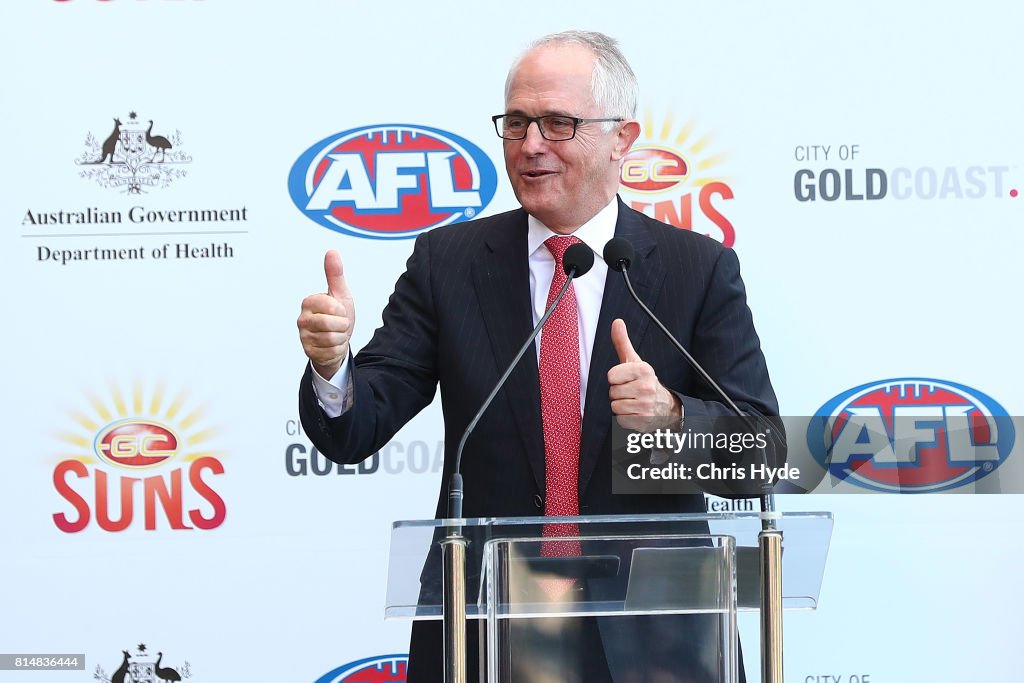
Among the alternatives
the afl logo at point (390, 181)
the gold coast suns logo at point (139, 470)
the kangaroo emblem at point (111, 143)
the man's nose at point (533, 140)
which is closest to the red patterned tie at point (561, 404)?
the man's nose at point (533, 140)

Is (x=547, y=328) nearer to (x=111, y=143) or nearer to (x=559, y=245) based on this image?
(x=559, y=245)

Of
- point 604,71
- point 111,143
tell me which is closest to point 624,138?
point 604,71

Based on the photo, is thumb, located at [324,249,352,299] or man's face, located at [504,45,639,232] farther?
man's face, located at [504,45,639,232]

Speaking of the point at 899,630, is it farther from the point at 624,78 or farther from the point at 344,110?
the point at 344,110

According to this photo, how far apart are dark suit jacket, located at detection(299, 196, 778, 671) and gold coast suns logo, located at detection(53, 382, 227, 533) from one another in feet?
4.04

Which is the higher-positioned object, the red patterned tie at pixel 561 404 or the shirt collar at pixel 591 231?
the shirt collar at pixel 591 231

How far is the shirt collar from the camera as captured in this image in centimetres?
238

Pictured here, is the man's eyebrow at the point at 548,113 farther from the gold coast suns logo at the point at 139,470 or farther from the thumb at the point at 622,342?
the gold coast suns logo at the point at 139,470

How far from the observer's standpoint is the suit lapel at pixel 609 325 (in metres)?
2.17

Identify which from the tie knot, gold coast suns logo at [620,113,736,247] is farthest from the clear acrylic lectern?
gold coast suns logo at [620,113,736,247]

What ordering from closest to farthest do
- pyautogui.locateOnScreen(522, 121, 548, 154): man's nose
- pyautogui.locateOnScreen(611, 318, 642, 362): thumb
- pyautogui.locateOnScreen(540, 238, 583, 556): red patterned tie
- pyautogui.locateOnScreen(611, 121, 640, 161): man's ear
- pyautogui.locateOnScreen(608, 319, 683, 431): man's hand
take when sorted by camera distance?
pyautogui.locateOnScreen(608, 319, 683, 431): man's hand, pyautogui.locateOnScreen(611, 318, 642, 362): thumb, pyautogui.locateOnScreen(540, 238, 583, 556): red patterned tie, pyautogui.locateOnScreen(522, 121, 548, 154): man's nose, pyautogui.locateOnScreen(611, 121, 640, 161): man's ear

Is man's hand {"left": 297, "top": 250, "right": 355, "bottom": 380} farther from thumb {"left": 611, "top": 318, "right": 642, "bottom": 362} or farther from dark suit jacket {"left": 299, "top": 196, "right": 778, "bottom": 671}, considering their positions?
thumb {"left": 611, "top": 318, "right": 642, "bottom": 362}

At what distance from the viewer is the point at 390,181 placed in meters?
3.42

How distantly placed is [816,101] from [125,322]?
6.59 ft
